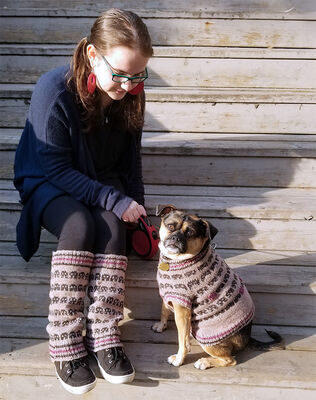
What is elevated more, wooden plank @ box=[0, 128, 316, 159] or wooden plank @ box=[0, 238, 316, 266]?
wooden plank @ box=[0, 128, 316, 159]

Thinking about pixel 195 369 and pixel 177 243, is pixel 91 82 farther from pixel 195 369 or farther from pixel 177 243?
pixel 195 369

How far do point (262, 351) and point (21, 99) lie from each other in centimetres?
195

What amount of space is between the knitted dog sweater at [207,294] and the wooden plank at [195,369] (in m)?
0.14

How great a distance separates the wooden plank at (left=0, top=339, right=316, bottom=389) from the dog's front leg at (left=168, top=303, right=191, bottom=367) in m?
0.03

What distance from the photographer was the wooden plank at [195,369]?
1774mm

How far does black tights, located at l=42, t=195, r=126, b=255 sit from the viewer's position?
68.9 inches

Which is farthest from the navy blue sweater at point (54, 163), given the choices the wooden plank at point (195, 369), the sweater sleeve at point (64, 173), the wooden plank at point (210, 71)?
the wooden plank at point (210, 71)

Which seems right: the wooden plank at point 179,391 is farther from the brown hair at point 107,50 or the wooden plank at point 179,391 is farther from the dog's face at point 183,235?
the brown hair at point 107,50

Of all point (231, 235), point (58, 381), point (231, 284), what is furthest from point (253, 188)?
point (58, 381)

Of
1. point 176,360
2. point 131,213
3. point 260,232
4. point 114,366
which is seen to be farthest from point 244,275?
point 114,366

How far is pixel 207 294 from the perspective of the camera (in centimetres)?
179

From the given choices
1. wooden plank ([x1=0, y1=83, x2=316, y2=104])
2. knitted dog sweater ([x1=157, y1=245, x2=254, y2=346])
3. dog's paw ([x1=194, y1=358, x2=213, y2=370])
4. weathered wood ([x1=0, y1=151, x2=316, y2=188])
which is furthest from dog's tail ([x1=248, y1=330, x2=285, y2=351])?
wooden plank ([x1=0, y1=83, x2=316, y2=104])

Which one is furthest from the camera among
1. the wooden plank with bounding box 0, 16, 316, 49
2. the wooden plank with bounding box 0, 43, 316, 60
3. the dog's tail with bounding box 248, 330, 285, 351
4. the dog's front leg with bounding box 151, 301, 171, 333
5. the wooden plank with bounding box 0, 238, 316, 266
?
the wooden plank with bounding box 0, 16, 316, 49

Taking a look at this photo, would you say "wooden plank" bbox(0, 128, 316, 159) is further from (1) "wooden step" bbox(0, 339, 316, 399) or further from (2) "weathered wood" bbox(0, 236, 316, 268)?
(1) "wooden step" bbox(0, 339, 316, 399)
